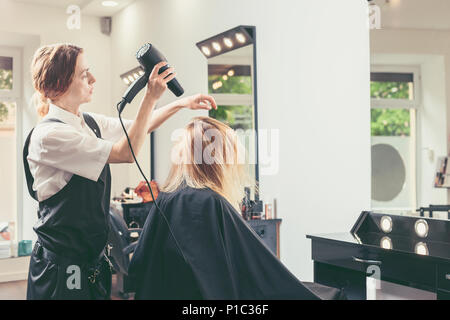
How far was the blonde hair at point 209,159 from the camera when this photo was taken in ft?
4.76

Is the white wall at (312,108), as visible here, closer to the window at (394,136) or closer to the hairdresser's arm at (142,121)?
the window at (394,136)

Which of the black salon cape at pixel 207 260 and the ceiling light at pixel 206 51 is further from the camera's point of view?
the ceiling light at pixel 206 51

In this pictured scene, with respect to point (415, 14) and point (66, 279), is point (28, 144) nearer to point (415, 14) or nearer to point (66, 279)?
point (66, 279)

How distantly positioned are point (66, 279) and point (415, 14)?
1.89m

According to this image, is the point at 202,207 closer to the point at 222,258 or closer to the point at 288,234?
the point at 222,258

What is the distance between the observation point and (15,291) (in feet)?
15.1

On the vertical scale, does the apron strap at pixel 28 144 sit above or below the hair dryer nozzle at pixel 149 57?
below

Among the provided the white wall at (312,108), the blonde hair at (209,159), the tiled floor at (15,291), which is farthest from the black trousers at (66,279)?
the tiled floor at (15,291)

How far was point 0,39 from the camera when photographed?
16.9ft

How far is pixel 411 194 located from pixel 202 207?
1292 millimetres

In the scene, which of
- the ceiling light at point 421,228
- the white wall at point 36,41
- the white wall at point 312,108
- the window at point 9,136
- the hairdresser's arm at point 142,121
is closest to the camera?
the hairdresser's arm at point 142,121

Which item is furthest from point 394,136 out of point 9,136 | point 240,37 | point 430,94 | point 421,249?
point 9,136

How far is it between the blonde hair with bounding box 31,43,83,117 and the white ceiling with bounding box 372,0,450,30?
1614mm

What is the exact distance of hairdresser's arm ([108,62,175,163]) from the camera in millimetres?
1189
